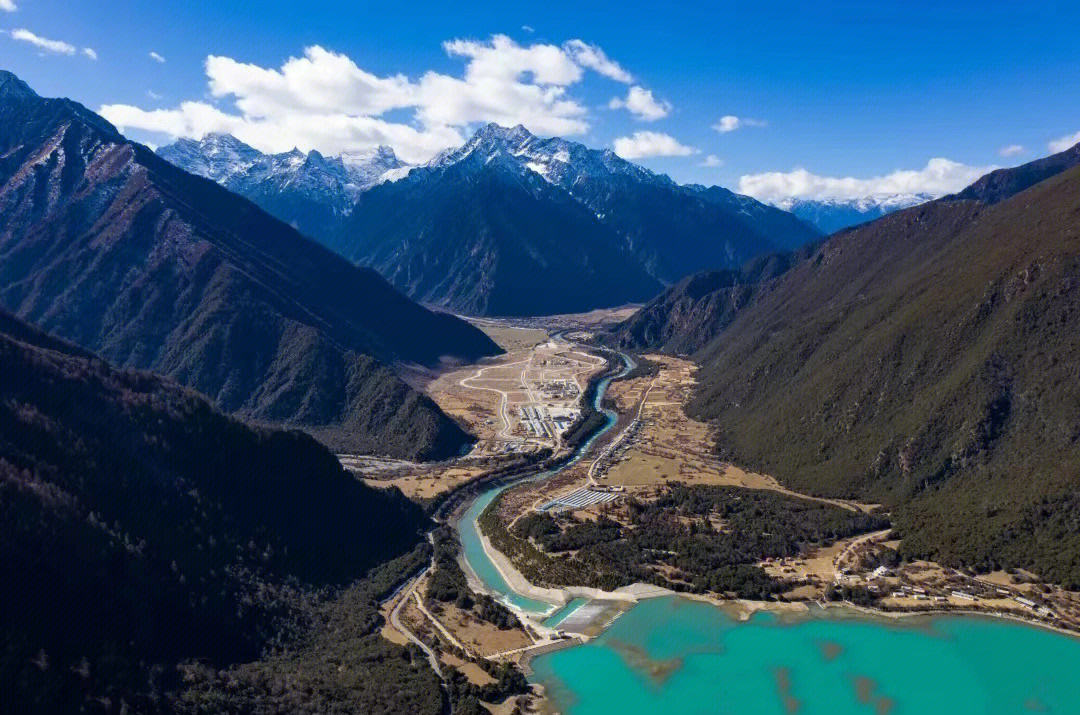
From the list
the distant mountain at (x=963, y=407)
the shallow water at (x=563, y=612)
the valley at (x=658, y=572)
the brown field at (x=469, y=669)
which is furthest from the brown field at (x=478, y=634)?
the distant mountain at (x=963, y=407)

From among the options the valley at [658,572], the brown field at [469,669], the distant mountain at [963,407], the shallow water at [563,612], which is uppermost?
the distant mountain at [963,407]

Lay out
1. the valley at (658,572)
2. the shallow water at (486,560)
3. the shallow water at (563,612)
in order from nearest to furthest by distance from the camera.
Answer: the valley at (658,572), the shallow water at (563,612), the shallow water at (486,560)

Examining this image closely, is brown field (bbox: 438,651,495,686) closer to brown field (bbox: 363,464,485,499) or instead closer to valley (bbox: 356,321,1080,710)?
valley (bbox: 356,321,1080,710)

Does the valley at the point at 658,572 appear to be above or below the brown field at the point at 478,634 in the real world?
above

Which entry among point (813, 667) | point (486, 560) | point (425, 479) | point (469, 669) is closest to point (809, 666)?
point (813, 667)

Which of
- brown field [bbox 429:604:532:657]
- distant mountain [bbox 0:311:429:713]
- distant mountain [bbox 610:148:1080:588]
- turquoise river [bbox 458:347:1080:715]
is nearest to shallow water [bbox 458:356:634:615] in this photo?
turquoise river [bbox 458:347:1080:715]

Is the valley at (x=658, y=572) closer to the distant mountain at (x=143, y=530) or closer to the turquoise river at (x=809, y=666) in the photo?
the turquoise river at (x=809, y=666)
